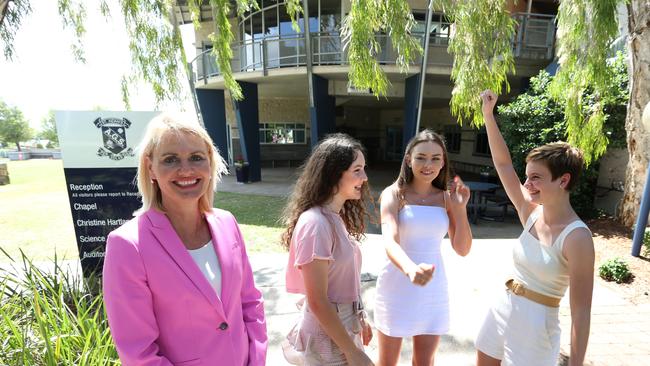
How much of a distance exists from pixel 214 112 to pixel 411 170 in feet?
48.1

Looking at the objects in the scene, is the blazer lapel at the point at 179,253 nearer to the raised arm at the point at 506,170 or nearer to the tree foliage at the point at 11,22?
the raised arm at the point at 506,170

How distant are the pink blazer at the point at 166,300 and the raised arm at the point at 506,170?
1.66m

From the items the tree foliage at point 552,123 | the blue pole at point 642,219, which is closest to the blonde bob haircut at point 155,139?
the blue pole at point 642,219

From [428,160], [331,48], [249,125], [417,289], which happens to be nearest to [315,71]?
[331,48]

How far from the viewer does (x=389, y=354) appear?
2.00m

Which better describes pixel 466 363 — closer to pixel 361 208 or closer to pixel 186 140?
pixel 361 208

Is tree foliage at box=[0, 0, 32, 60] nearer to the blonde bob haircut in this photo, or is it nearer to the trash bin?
the blonde bob haircut

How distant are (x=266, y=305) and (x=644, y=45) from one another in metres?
7.05

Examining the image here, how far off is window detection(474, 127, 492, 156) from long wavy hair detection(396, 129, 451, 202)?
52.6 feet

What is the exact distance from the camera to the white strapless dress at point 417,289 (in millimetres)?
1940

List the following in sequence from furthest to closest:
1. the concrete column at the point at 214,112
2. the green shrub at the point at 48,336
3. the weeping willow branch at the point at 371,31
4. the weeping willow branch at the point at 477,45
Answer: the concrete column at the point at 214,112, the weeping willow branch at the point at 477,45, the weeping willow branch at the point at 371,31, the green shrub at the point at 48,336

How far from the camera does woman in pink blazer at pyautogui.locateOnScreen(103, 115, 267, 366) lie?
1.14 meters

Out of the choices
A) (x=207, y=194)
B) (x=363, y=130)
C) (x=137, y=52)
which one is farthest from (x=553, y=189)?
(x=363, y=130)

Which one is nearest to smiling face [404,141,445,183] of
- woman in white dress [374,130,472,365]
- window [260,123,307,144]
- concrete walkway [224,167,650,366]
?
woman in white dress [374,130,472,365]
